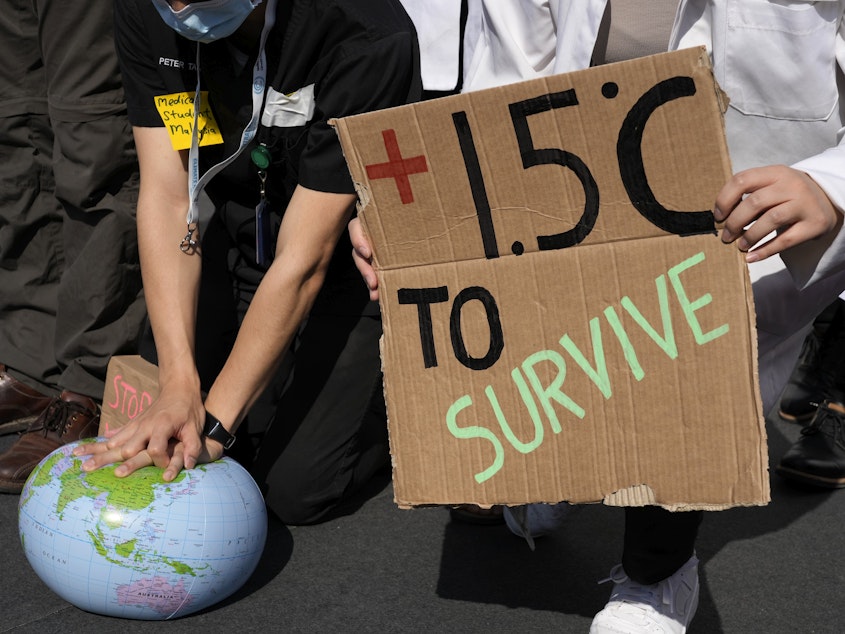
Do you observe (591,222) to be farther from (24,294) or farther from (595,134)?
(24,294)

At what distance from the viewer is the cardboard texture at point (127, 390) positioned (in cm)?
229

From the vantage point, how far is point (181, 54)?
2.25 meters

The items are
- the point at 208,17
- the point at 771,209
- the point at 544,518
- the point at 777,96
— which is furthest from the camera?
the point at 544,518

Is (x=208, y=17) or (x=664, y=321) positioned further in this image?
(x=208, y=17)

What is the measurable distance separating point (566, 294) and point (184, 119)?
3.82ft

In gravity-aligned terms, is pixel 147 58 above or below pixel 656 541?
above

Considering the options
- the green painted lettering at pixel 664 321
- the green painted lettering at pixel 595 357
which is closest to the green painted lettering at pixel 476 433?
the green painted lettering at pixel 595 357

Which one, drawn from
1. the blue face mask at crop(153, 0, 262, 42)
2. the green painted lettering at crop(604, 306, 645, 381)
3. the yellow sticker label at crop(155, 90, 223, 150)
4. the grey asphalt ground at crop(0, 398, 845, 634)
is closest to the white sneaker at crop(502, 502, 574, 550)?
the grey asphalt ground at crop(0, 398, 845, 634)

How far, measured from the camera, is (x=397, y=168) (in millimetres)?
1538

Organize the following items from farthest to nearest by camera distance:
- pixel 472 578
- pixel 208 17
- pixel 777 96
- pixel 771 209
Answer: pixel 472 578 → pixel 208 17 → pixel 777 96 → pixel 771 209

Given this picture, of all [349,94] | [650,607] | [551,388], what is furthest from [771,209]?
[349,94]

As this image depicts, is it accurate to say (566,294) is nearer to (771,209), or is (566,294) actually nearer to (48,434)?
(771,209)

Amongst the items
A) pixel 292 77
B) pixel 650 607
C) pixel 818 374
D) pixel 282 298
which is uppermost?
pixel 292 77

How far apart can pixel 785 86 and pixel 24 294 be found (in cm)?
227
